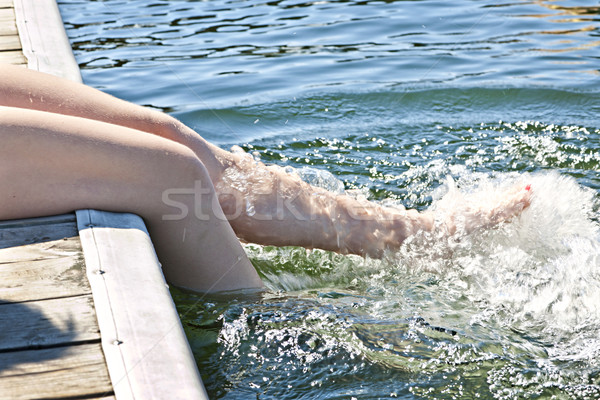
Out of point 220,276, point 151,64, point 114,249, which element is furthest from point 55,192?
point 151,64

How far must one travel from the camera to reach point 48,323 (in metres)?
1.69

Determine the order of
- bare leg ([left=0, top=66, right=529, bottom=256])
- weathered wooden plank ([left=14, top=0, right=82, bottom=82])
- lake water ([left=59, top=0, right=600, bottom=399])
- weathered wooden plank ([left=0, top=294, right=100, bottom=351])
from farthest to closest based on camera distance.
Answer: weathered wooden plank ([left=14, top=0, right=82, bottom=82])
bare leg ([left=0, top=66, right=529, bottom=256])
lake water ([left=59, top=0, right=600, bottom=399])
weathered wooden plank ([left=0, top=294, right=100, bottom=351])

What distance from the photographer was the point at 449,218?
2.94 meters

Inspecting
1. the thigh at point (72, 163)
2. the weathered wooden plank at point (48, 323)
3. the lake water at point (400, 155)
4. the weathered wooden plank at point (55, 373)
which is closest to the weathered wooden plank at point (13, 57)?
the lake water at point (400, 155)

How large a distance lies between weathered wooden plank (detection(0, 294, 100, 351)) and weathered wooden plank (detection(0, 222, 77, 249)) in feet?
1.04

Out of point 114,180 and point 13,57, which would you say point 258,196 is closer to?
point 114,180

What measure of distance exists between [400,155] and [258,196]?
5.98 feet

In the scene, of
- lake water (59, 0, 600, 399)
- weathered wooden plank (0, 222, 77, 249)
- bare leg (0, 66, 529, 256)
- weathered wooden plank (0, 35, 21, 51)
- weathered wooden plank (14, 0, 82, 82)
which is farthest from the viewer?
weathered wooden plank (0, 35, 21, 51)

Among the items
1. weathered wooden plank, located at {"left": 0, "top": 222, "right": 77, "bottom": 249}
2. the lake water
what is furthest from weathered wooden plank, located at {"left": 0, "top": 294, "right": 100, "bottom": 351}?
the lake water

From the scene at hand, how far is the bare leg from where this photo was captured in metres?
2.43

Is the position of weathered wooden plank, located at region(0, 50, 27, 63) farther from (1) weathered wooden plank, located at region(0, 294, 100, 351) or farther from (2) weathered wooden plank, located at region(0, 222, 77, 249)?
(1) weathered wooden plank, located at region(0, 294, 100, 351)

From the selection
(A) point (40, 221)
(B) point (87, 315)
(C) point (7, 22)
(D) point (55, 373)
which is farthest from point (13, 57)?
(D) point (55, 373)

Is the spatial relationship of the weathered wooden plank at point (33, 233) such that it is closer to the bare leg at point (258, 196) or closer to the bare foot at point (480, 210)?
the bare leg at point (258, 196)

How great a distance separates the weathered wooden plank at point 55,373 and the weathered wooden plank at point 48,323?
3 centimetres
